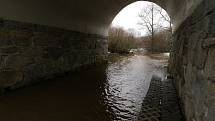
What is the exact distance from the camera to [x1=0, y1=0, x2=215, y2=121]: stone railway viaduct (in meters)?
1.96

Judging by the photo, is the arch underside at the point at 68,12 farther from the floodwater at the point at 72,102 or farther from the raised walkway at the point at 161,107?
the floodwater at the point at 72,102

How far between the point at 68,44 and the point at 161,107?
4.58 m

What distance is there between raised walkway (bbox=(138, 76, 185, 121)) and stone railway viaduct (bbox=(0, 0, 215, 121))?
0.66 feet

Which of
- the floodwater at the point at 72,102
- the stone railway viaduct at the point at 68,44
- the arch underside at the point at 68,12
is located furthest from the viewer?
the arch underside at the point at 68,12

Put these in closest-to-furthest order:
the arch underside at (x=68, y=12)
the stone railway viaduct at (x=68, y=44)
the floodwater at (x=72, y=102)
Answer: the stone railway viaduct at (x=68, y=44) < the floodwater at (x=72, y=102) < the arch underside at (x=68, y=12)

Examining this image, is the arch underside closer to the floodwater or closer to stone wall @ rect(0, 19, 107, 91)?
stone wall @ rect(0, 19, 107, 91)

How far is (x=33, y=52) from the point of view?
5.45 m

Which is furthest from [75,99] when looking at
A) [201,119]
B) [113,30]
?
[113,30]

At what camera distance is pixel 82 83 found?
6.12 m

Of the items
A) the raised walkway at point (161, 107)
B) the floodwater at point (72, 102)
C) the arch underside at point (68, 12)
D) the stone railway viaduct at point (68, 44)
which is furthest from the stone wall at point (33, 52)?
the raised walkway at point (161, 107)

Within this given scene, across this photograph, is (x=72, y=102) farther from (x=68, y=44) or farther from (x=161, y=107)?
(x=68, y=44)

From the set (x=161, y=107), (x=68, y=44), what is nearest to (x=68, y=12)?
(x=68, y=44)

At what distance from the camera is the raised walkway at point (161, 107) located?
10.2 feet

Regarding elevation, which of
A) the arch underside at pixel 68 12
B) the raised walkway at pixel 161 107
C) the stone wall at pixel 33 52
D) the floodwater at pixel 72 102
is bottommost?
the floodwater at pixel 72 102
